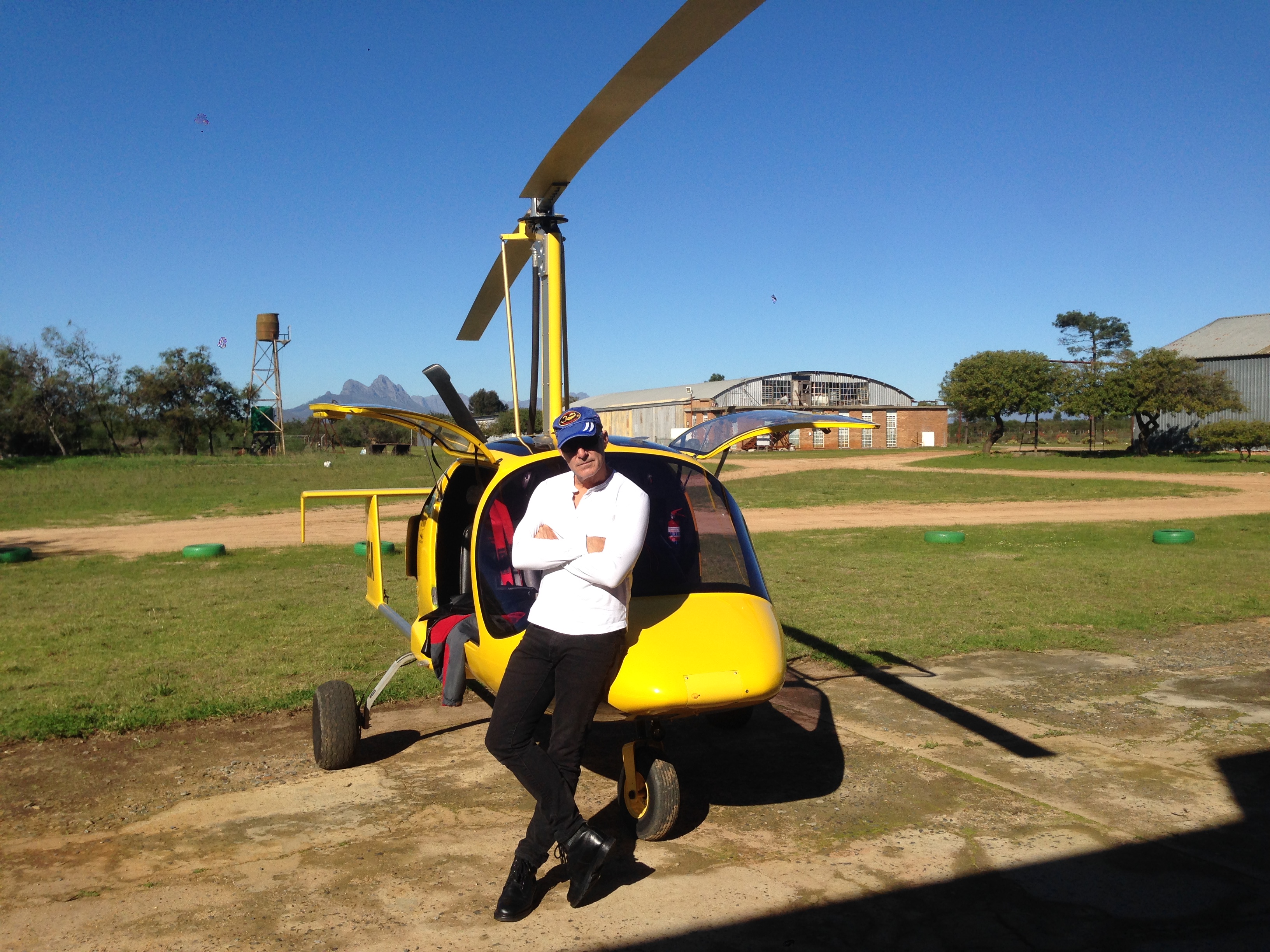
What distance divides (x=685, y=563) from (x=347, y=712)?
2.25 m

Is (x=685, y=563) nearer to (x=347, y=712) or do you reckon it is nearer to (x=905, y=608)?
(x=347, y=712)

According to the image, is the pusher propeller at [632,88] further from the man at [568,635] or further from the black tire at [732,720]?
the black tire at [732,720]

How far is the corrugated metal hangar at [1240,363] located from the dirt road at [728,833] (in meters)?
50.4

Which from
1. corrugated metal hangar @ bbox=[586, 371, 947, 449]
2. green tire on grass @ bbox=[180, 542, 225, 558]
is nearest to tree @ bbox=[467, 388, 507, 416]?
corrugated metal hangar @ bbox=[586, 371, 947, 449]

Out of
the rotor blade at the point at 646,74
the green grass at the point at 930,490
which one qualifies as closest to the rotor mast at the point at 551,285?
the rotor blade at the point at 646,74

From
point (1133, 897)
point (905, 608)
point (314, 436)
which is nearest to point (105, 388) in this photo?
point (314, 436)

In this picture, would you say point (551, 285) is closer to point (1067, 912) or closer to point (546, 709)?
point (546, 709)

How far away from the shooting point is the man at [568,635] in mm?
3773

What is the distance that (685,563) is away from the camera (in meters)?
5.04

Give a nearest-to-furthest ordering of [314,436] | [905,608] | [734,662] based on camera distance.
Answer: [734,662] < [905,608] < [314,436]

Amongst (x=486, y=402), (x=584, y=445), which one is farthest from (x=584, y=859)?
(x=486, y=402)

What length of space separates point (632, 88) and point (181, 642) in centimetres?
749

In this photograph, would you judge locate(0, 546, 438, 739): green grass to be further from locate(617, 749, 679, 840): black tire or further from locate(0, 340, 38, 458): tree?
locate(0, 340, 38, 458): tree

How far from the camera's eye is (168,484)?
31453mm
